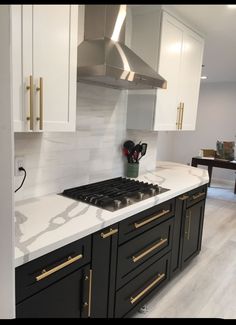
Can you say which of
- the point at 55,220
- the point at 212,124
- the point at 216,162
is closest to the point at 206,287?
the point at 55,220

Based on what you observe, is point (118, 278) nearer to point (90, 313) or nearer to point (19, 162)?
point (90, 313)

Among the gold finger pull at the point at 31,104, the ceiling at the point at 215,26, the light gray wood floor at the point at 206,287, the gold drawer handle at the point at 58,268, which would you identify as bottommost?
the light gray wood floor at the point at 206,287

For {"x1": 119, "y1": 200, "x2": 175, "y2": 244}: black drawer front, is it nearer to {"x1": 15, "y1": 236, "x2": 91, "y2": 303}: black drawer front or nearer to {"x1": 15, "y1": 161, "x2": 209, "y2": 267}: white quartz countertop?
{"x1": 15, "y1": 161, "x2": 209, "y2": 267}: white quartz countertop

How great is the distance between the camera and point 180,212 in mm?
2328

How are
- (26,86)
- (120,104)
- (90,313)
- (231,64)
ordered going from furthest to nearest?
1. (231,64)
2. (120,104)
3. (90,313)
4. (26,86)

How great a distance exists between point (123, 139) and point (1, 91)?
6.22 ft

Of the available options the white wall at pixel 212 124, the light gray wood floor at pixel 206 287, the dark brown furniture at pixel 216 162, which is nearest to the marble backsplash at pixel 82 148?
the light gray wood floor at pixel 206 287

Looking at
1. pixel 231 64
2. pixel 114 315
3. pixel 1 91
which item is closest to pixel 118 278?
pixel 114 315

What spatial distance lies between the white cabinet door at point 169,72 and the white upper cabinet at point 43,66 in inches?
42.0

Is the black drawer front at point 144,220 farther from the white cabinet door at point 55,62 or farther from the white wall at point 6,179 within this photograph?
the white wall at point 6,179

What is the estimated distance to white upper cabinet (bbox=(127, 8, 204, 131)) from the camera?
2283 millimetres

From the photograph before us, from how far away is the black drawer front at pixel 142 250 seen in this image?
1688 mm

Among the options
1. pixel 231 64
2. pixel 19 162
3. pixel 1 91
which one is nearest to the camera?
pixel 1 91

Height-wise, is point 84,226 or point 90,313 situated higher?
point 84,226
